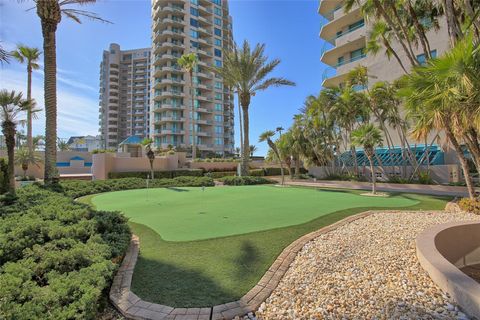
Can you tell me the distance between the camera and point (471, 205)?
32.4 feet

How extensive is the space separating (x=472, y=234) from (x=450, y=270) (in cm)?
387

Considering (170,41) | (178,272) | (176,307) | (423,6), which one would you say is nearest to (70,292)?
(176,307)

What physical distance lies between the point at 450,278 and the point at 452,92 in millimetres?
5631

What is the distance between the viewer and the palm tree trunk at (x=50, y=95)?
13.8 m

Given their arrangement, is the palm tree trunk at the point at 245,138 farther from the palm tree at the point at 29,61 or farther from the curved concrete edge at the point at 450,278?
the palm tree at the point at 29,61

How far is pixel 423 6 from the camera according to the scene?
1277 centimetres

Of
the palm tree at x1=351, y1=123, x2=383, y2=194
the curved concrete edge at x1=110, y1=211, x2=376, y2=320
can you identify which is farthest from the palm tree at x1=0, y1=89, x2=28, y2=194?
the palm tree at x1=351, y1=123, x2=383, y2=194

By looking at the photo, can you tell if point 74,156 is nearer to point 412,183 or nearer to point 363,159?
point 363,159

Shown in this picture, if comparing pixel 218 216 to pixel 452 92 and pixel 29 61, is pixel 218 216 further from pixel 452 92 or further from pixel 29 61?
pixel 29 61

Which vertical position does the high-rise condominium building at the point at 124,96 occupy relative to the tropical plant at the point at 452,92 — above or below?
above

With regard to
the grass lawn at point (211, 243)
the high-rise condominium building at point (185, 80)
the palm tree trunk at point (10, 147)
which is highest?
the high-rise condominium building at point (185, 80)

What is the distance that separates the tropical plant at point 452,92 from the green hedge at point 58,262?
9.07 m

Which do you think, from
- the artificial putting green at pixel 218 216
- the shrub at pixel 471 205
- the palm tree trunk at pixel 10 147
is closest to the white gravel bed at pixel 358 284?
the artificial putting green at pixel 218 216

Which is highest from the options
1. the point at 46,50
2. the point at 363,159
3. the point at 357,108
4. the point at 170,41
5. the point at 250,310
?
the point at 170,41
